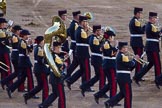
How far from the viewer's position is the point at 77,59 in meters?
18.9

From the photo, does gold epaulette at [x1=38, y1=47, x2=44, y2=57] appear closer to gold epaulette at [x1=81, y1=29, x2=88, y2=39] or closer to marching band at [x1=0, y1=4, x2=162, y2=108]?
marching band at [x1=0, y1=4, x2=162, y2=108]

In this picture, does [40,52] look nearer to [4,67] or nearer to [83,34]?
[83,34]

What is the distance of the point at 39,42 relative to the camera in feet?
56.0

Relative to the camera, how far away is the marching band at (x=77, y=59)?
Answer: 1619 cm

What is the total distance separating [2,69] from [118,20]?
13.1m

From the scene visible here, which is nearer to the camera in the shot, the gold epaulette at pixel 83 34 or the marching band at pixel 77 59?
the marching band at pixel 77 59

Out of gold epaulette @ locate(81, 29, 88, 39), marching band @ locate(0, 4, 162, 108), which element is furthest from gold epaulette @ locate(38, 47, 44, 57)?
gold epaulette @ locate(81, 29, 88, 39)

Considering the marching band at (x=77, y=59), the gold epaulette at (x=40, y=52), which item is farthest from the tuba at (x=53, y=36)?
the gold epaulette at (x=40, y=52)

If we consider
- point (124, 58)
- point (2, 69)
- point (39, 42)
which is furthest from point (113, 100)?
point (2, 69)

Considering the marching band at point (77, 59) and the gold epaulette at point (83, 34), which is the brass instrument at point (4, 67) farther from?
the gold epaulette at point (83, 34)

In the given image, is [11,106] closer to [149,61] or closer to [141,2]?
[149,61]

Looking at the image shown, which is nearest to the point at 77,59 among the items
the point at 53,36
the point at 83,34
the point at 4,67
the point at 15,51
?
the point at 83,34

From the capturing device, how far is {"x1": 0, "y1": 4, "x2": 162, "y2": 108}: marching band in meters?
16.2

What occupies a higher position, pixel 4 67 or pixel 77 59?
pixel 77 59
